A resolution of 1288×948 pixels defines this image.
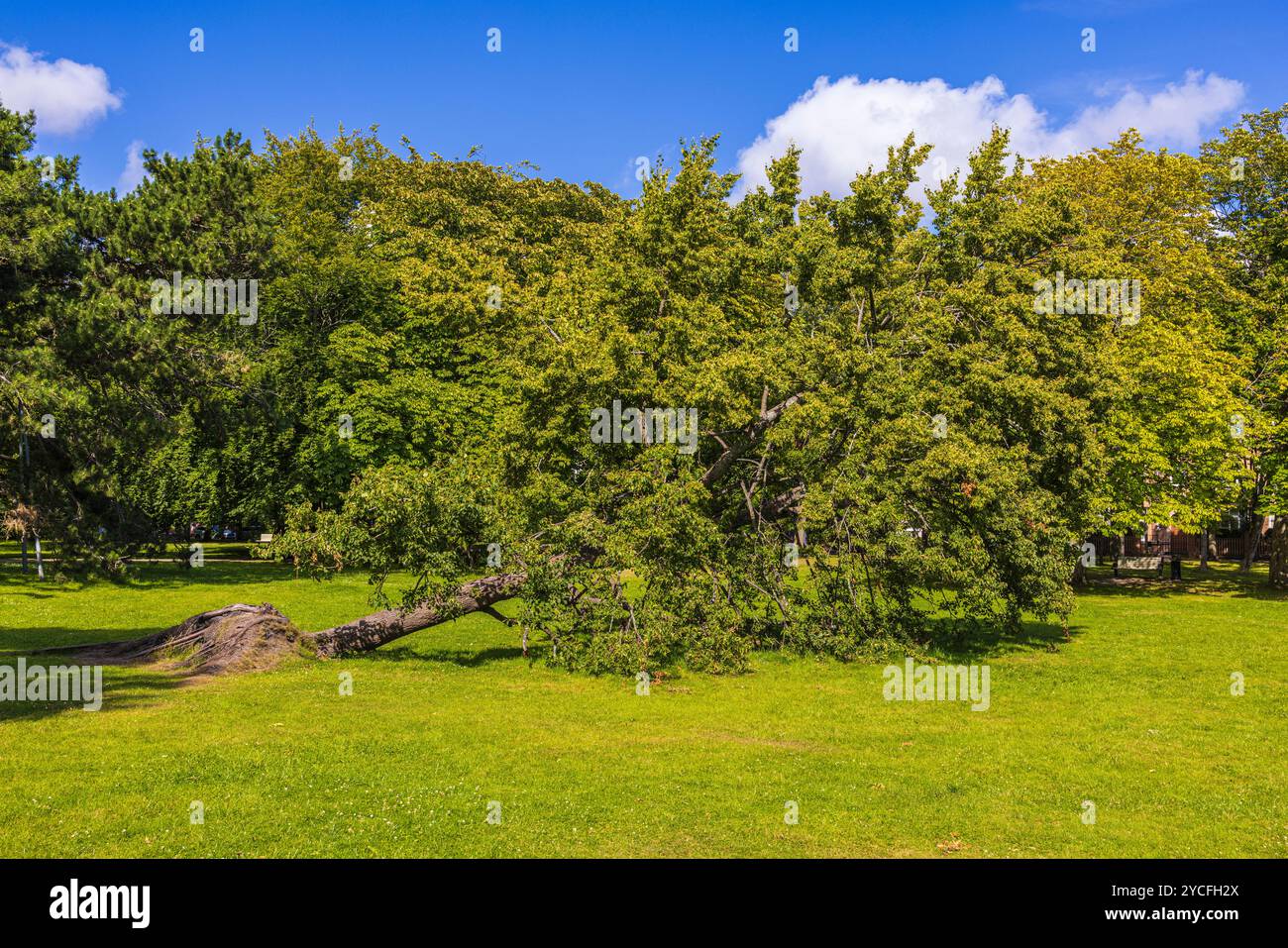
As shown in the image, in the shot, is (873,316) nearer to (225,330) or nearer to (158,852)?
(158,852)

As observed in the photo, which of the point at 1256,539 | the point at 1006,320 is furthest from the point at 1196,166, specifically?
the point at 1006,320

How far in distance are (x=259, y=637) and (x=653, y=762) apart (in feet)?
37.6

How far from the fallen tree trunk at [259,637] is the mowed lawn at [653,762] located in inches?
25.7

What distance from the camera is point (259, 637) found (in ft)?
72.5

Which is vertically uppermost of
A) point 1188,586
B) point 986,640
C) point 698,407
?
point 698,407

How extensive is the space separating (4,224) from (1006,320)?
835 inches

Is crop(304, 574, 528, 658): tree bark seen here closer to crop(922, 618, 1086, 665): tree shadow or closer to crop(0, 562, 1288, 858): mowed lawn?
crop(0, 562, 1288, 858): mowed lawn

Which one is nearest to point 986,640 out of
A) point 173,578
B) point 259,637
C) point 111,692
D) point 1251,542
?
point 259,637

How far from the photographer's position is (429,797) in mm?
12242

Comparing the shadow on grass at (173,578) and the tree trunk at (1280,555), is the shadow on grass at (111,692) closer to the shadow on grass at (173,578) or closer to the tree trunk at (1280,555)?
the shadow on grass at (173,578)

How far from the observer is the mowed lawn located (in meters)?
10.9

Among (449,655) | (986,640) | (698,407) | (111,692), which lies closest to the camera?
(111,692)

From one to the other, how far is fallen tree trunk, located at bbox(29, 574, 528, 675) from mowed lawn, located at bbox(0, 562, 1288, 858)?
2.14ft

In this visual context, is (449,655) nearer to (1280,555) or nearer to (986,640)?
(986,640)
